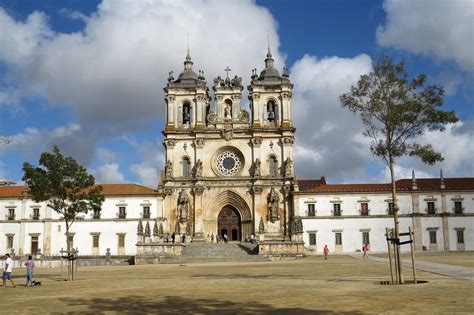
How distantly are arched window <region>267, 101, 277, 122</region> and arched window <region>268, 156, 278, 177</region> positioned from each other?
497 centimetres

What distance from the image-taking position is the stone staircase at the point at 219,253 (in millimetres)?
48031

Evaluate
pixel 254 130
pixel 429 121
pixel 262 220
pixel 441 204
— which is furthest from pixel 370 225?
pixel 429 121

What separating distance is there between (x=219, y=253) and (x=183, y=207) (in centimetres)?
1056

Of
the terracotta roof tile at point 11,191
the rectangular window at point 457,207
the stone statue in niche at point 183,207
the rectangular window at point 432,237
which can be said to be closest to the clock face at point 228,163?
the stone statue in niche at point 183,207

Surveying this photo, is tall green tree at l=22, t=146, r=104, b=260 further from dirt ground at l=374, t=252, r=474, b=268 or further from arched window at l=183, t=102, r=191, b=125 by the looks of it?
arched window at l=183, t=102, r=191, b=125

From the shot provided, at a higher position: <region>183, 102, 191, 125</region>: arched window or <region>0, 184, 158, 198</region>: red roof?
<region>183, 102, 191, 125</region>: arched window

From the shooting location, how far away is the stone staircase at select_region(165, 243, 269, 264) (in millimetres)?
48031

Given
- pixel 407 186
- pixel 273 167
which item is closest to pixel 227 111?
pixel 273 167

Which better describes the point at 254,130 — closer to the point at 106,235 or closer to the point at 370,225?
the point at 370,225

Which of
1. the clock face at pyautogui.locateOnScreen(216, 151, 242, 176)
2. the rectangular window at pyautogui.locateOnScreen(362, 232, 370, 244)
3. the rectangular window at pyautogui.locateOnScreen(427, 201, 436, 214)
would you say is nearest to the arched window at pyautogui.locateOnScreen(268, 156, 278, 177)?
the clock face at pyautogui.locateOnScreen(216, 151, 242, 176)

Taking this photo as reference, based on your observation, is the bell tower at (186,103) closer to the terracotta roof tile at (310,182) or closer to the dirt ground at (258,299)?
the terracotta roof tile at (310,182)

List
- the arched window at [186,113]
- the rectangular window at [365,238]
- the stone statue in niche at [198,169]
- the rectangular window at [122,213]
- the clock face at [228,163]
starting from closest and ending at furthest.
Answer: the rectangular window at [365,238], the stone statue in niche at [198,169], the rectangular window at [122,213], the clock face at [228,163], the arched window at [186,113]

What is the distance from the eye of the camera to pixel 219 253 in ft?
169

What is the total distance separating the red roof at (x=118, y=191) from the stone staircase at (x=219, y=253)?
1026 cm
